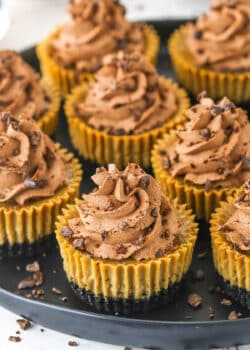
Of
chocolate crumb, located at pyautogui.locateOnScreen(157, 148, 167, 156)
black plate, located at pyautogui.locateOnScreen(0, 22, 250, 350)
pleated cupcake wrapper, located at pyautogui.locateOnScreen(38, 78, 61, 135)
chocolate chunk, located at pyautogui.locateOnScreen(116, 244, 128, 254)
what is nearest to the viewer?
black plate, located at pyautogui.locateOnScreen(0, 22, 250, 350)

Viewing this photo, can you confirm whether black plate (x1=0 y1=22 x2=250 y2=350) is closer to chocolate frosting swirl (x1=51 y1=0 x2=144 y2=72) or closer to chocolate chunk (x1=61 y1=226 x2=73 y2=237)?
chocolate chunk (x1=61 y1=226 x2=73 y2=237)

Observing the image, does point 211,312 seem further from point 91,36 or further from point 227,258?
point 91,36

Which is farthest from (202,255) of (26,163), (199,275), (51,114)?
(51,114)

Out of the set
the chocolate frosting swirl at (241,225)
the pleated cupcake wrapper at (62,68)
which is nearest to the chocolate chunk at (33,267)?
the chocolate frosting swirl at (241,225)

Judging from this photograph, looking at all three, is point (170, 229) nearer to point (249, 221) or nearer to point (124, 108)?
point (249, 221)

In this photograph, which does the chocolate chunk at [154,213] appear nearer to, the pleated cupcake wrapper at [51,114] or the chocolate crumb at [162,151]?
the chocolate crumb at [162,151]

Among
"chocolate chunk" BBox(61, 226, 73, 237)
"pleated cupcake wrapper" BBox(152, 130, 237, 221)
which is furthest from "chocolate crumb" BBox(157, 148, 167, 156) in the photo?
"chocolate chunk" BBox(61, 226, 73, 237)

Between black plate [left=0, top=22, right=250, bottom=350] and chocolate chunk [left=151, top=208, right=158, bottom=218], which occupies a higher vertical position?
chocolate chunk [left=151, top=208, right=158, bottom=218]
